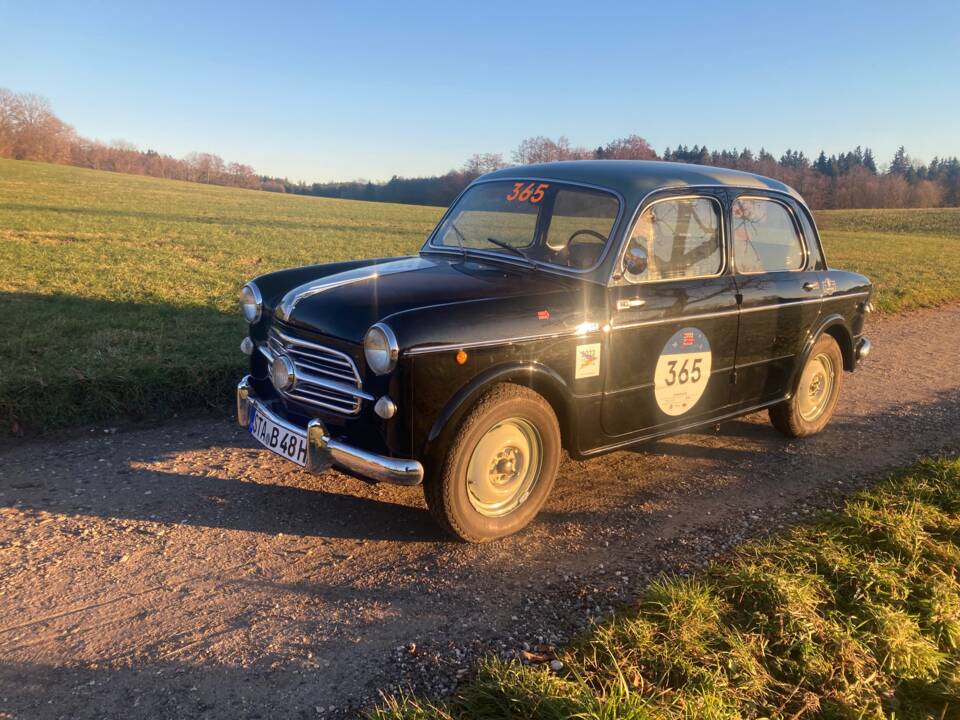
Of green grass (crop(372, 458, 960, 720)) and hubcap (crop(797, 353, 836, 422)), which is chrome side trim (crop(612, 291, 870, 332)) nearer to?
hubcap (crop(797, 353, 836, 422))

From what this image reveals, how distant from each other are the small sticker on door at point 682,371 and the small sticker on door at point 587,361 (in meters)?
0.54

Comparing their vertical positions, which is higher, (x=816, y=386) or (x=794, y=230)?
(x=794, y=230)

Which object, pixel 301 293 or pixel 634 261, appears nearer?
pixel 301 293

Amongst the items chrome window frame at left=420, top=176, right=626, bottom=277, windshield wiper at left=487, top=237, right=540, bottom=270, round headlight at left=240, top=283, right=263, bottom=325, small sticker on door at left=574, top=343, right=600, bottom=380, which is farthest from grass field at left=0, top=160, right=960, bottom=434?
small sticker on door at left=574, top=343, right=600, bottom=380

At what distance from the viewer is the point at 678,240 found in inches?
180

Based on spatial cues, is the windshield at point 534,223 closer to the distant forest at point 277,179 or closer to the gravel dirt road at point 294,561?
the gravel dirt road at point 294,561

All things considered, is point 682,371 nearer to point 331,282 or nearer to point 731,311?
point 731,311

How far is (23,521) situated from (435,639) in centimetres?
244

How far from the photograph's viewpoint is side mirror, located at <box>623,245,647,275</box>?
166 inches

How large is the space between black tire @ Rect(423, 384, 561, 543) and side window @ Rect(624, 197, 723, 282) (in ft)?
3.41

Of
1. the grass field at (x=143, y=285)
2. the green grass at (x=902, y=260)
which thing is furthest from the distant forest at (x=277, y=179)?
the grass field at (x=143, y=285)

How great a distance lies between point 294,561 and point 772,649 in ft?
7.30

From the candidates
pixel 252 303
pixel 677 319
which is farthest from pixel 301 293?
pixel 677 319

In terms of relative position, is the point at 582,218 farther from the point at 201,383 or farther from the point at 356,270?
the point at 201,383
